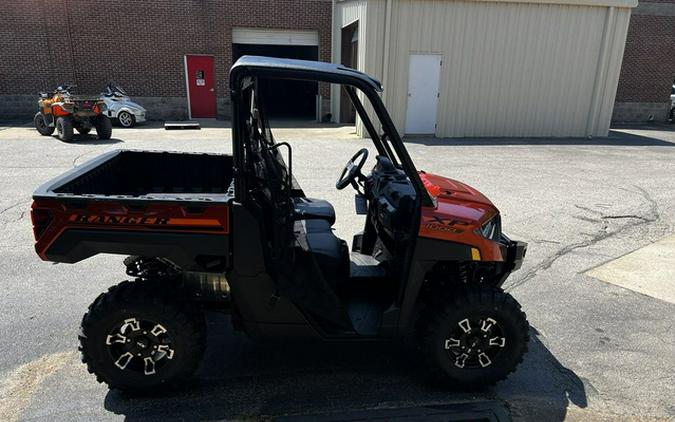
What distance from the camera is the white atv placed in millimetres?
15875

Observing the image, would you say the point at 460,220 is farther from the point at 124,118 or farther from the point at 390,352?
the point at 124,118

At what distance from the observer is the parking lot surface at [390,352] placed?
295 cm

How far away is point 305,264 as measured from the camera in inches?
117

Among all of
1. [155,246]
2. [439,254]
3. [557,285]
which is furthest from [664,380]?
[155,246]

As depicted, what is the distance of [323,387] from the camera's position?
10.2ft

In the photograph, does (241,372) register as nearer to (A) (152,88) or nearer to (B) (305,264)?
(B) (305,264)

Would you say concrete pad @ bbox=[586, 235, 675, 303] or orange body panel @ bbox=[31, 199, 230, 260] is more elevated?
orange body panel @ bbox=[31, 199, 230, 260]

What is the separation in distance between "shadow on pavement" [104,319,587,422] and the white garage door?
17.3m

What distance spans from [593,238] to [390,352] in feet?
13.2

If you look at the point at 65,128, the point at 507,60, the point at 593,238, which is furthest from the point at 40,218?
the point at 507,60

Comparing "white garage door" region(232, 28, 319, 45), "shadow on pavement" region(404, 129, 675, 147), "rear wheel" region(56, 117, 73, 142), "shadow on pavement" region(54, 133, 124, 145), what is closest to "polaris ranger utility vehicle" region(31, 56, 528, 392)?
"shadow on pavement" region(54, 133, 124, 145)

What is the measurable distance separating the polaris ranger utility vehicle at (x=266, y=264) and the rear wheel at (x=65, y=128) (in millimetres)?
10847

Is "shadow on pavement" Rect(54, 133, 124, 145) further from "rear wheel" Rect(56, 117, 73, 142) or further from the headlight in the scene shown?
the headlight

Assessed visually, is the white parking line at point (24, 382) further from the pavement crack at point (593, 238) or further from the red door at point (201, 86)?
the red door at point (201, 86)
